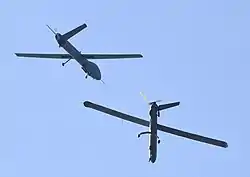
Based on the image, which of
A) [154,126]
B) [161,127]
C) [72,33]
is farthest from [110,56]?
[154,126]

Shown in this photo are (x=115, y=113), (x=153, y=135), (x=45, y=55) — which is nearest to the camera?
(x=153, y=135)

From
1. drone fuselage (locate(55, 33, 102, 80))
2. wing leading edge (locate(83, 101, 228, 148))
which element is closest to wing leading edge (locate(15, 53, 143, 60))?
drone fuselage (locate(55, 33, 102, 80))

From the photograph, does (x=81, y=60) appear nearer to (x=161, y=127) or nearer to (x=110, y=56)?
(x=110, y=56)

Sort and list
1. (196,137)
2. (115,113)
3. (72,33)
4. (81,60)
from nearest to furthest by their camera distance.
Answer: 1. (115,113)
2. (196,137)
3. (72,33)
4. (81,60)

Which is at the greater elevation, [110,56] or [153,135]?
[110,56]

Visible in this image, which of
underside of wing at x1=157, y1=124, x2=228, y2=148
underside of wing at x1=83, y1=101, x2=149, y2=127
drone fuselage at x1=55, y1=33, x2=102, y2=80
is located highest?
drone fuselage at x1=55, y1=33, x2=102, y2=80

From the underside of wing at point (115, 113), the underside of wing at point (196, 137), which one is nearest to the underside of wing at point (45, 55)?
the underside of wing at point (115, 113)

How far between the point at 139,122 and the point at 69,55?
84.4 feet

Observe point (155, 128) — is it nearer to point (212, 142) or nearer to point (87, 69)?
point (212, 142)

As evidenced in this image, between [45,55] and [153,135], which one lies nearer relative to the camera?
[153,135]

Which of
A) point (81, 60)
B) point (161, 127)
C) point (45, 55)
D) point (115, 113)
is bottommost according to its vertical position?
point (161, 127)

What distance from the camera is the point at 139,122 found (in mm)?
116562

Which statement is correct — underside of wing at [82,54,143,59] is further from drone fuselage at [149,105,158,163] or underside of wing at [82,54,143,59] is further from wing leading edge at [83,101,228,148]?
drone fuselage at [149,105,158,163]

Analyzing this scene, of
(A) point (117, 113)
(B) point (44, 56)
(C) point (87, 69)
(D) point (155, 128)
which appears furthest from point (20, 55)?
(D) point (155, 128)
